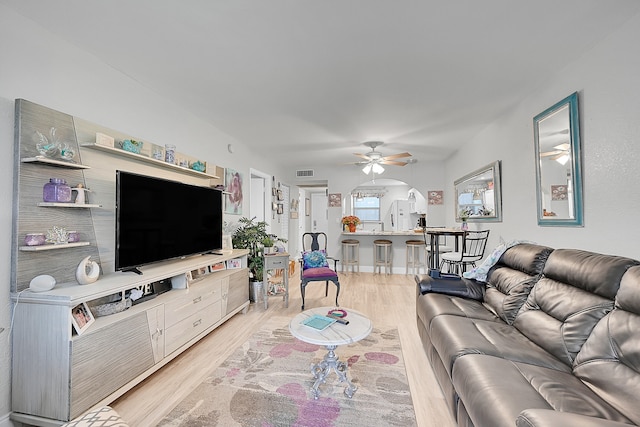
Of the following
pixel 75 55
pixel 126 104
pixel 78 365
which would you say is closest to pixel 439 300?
pixel 78 365

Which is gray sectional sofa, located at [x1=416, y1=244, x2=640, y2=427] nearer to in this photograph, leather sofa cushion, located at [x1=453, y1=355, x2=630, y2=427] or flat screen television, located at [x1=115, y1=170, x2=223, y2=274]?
leather sofa cushion, located at [x1=453, y1=355, x2=630, y2=427]

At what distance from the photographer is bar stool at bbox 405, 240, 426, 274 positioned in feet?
19.7

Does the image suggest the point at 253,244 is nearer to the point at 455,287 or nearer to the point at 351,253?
the point at 455,287

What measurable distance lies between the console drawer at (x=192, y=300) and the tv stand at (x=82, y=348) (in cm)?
1

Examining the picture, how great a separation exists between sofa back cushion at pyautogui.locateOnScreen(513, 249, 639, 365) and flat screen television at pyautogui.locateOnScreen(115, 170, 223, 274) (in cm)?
291

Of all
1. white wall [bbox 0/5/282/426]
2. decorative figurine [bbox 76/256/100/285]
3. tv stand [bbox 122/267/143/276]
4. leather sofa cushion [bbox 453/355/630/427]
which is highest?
white wall [bbox 0/5/282/426]

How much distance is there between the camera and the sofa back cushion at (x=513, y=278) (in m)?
2.13

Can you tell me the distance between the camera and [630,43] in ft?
5.85

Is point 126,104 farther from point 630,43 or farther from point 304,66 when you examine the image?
point 630,43

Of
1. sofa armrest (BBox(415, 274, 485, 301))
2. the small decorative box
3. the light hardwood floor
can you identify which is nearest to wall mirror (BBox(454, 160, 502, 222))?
sofa armrest (BBox(415, 274, 485, 301))

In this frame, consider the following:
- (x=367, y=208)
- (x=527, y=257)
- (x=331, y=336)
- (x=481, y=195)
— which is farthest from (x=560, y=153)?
(x=367, y=208)

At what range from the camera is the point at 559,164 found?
95.7 inches

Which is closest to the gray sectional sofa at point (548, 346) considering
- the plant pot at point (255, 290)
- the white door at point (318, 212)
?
the plant pot at point (255, 290)

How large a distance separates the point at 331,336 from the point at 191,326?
1415 mm
